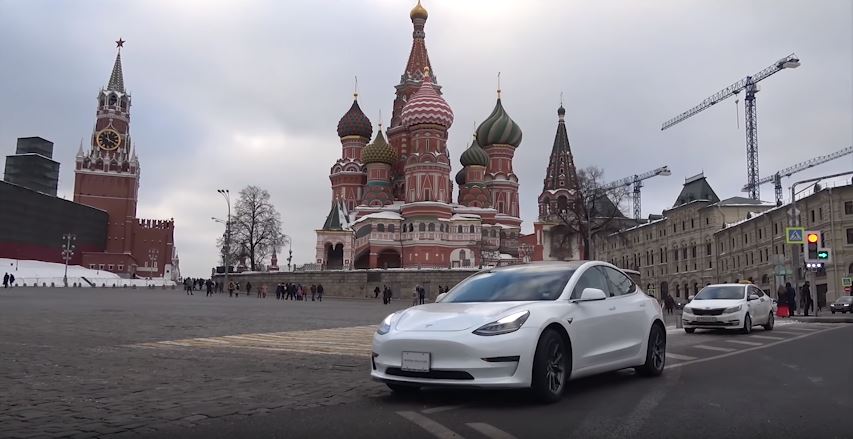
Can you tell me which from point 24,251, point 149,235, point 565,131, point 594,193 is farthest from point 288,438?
point 149,235

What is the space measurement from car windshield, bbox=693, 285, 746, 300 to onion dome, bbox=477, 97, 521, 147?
64.5 metres

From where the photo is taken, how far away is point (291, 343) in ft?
42.9

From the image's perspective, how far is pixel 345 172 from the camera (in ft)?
266

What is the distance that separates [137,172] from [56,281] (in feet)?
129

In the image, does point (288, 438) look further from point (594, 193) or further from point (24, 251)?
point (24, 251)

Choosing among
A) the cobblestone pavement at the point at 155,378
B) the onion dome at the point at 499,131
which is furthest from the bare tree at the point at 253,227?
the cobblestone pavement at the point at 155,378

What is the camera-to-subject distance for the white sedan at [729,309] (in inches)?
706

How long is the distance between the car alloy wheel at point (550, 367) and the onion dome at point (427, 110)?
6668cm

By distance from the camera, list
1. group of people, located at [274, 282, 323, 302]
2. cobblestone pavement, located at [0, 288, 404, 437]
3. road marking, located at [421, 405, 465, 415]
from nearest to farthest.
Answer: cobblestone pavement, located at [0, 288, 404, 437] → road marking, located at [421, 405, 465, 415] → group of people, located at [274, 282, 323, 302]

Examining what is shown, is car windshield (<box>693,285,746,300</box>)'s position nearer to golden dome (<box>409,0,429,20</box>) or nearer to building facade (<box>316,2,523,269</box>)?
building facade (<box>316,2,523,269</box>)

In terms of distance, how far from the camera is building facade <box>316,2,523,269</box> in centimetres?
6781

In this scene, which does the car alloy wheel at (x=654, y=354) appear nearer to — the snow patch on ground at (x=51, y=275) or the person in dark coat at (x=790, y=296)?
the person in dark coat at (x=790, y=296)

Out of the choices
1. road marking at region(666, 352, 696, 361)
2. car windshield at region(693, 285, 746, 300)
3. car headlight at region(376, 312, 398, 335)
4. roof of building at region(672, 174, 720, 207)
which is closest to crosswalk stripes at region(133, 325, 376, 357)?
car headlight at region(376, 312, 398, 335)

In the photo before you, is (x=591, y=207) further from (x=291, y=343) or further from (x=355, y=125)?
(x=291, y=343)
